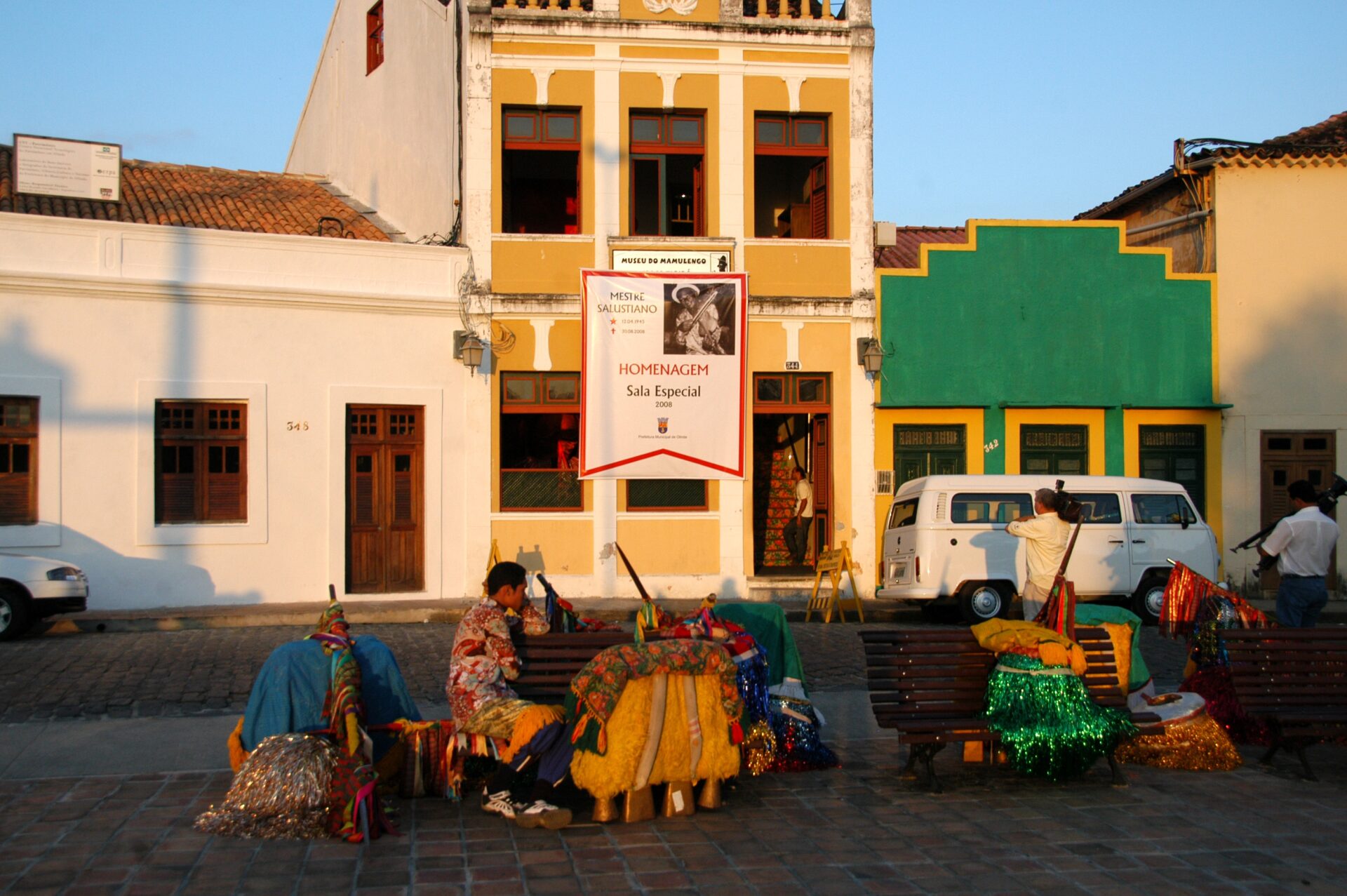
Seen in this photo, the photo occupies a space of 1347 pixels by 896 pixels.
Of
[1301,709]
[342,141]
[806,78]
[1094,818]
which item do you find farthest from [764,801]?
[342,141]

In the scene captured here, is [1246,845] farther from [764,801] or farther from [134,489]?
[134,489]

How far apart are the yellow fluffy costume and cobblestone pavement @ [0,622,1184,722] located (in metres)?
4.13

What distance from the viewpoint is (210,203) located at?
20984 millimetres

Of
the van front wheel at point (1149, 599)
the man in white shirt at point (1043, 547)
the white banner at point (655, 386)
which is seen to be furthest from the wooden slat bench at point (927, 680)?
the white banner at point (655, 386)

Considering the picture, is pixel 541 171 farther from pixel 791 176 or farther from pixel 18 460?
pixel 18 460

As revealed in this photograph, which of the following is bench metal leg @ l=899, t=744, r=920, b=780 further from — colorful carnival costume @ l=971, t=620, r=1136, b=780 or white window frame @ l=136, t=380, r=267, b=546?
white window frame @ l=136, t=380, r=267, b=546

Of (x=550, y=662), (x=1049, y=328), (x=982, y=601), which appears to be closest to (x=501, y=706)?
(x=550, y=662)

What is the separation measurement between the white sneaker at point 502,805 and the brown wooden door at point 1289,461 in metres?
16.7

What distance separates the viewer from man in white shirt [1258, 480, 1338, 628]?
9.45 m

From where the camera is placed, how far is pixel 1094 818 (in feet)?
21.7

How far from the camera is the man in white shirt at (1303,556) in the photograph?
9.45 meters

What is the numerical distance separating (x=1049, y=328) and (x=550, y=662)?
14538mm

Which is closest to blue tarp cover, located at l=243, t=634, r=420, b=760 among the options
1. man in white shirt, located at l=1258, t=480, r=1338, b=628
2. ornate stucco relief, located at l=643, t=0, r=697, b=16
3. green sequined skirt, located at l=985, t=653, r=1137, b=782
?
green sequined skirt, located at l=985, t=653, r=1137, b=782

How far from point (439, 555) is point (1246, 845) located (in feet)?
44.9
